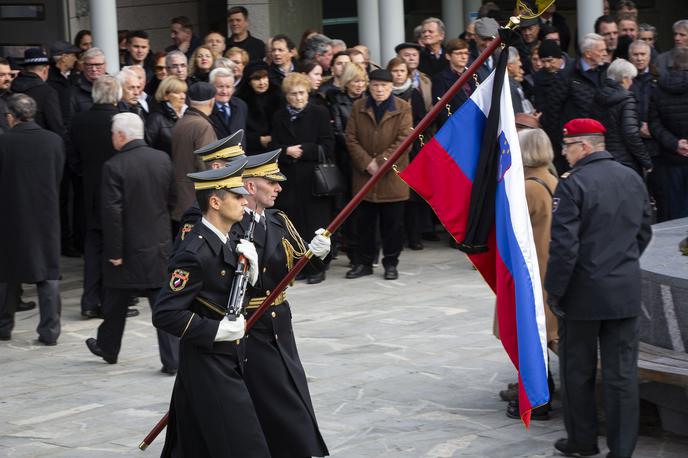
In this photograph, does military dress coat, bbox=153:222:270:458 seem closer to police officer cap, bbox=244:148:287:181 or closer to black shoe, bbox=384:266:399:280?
police officer cap, bbox=244:148:287:181

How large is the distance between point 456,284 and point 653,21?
38.7 ft

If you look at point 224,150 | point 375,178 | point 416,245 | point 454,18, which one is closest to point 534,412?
point 375,178

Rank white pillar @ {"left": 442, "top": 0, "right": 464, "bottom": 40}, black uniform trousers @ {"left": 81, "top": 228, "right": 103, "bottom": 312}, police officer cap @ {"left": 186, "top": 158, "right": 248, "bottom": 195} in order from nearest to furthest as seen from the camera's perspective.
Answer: police officer cap @ {"left": 186, "top": 158, "right": 248, "bottom": 195} < black uniform trousers @ {"left": 81, "top": 228, "right": 103, "bottom": 312} < white pillar @ {"left": 442, "top": 0, "right": 464, "bottom": 40}

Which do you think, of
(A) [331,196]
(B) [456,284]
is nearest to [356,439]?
(B) [456,284]

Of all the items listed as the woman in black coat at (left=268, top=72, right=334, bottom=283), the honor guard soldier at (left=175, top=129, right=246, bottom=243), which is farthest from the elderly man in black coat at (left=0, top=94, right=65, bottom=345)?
the honor guard soldier at (left=175, top=129, right=246, bottom=243)

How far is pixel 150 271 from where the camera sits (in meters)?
9.89

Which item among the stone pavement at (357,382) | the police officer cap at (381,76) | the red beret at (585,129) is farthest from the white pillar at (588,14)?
the red beret at (585,129)

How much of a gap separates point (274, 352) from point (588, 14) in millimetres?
11149

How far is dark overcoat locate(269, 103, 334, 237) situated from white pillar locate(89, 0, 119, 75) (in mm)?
2525

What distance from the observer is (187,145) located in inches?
449

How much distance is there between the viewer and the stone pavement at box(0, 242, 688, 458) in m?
7.78

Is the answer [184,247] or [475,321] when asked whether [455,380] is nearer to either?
[475,321]

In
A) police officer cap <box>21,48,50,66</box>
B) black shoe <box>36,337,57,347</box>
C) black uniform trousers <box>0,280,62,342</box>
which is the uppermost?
police officer cap <box>21,48,50,66</box>

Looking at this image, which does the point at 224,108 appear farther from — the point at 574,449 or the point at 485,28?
the point at 574,449
